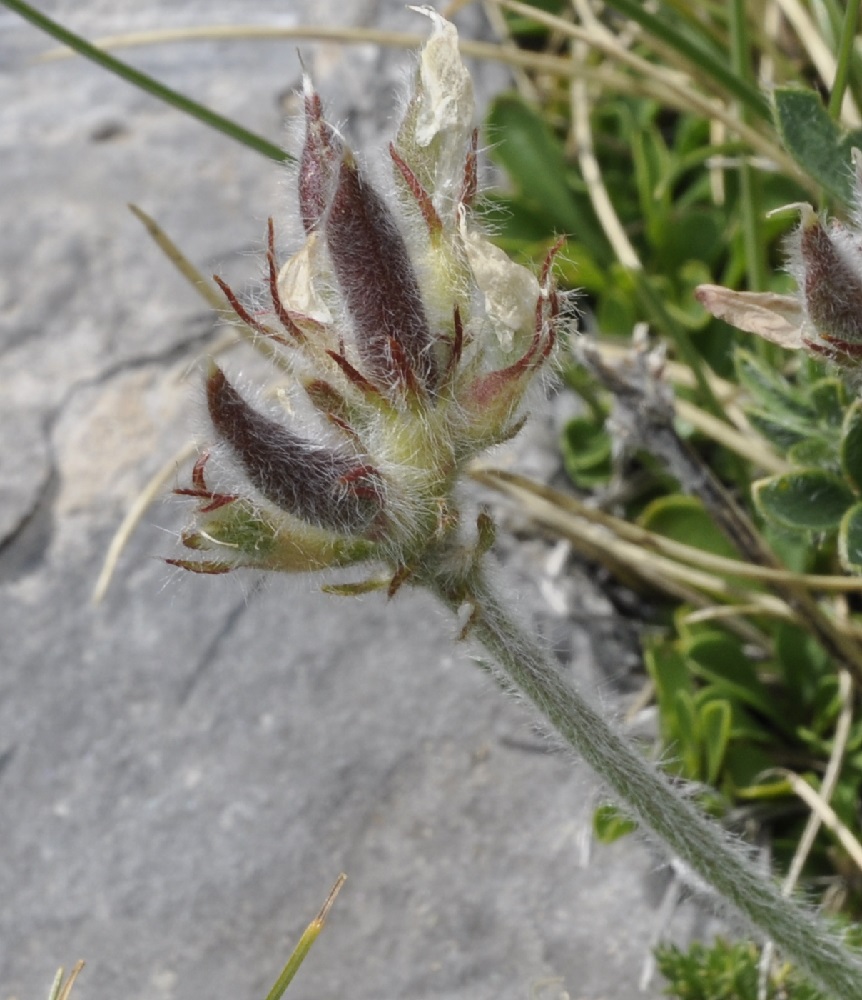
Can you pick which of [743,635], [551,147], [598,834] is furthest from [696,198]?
[598,834]

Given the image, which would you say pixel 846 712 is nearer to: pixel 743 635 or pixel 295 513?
pixel 743 635

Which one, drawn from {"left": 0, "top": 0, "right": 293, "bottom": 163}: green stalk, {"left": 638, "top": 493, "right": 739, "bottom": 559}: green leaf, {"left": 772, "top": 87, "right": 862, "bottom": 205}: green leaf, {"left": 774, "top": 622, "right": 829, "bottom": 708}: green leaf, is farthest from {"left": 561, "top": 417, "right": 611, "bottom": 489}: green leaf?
{"left": 772, "top": 87, "right": 862, "bottom": 205}: green leaf

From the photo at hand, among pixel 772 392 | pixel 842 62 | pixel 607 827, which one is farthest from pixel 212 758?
pixel 842 62

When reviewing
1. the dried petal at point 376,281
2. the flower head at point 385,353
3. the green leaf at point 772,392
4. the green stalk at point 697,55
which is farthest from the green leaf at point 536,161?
the dried petal at point 376,281

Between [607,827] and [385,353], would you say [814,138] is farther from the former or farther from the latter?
[607,827]

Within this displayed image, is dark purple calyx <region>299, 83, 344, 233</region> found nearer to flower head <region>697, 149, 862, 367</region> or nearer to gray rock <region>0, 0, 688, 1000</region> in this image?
gray rock <region>0, 0, 688, 1000</region>
